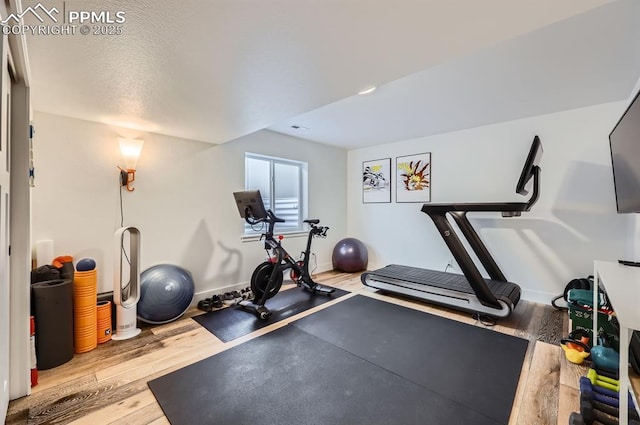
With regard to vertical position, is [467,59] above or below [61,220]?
above

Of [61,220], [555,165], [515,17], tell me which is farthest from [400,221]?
[61,220]

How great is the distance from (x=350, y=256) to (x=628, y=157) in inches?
141

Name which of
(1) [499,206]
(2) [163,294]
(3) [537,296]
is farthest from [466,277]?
(2) [163,294]

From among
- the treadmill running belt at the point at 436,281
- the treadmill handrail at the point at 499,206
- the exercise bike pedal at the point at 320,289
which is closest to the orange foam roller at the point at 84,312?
the exercise bike pedal at the point at 320,289

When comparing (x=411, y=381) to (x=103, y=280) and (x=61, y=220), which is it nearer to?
(x=103, y=280)

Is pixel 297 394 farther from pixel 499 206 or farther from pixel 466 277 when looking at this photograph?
pixel 499 206

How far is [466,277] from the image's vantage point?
2877 mm

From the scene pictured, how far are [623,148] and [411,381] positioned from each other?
2.19 metres

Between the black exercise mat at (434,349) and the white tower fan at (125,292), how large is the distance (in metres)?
1.58

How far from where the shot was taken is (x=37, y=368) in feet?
6.49

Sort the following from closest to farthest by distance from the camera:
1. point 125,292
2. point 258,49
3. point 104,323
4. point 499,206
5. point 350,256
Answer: point 258,49
point 104,323
point 125,292
point 499,206
point 350,256

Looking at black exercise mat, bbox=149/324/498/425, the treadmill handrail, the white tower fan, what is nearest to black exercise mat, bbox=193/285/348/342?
black exercise mat, bbox=149/324/498/425

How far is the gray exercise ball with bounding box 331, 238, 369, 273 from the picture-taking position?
15.7 ft

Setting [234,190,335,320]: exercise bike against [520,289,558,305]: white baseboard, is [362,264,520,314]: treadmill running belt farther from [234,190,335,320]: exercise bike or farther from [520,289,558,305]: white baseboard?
[234,190,335,320]: exercise bike
